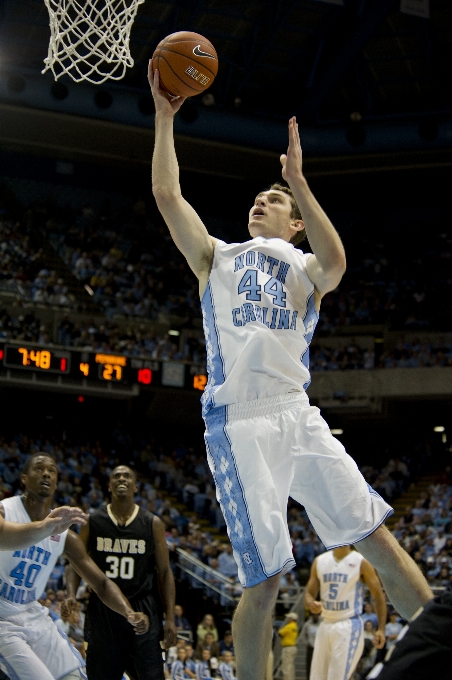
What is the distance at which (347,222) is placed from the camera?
1192 inches

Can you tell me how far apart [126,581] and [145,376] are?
1457 centimetres

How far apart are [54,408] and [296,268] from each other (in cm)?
2090

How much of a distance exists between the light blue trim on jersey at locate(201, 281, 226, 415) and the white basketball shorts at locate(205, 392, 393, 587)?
0.41 feet

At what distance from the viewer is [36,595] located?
570 cm

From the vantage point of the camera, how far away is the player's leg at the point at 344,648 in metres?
8.52

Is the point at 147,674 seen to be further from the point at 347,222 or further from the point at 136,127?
the point at 347,222

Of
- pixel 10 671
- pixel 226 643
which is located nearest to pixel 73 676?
pixel 10 671

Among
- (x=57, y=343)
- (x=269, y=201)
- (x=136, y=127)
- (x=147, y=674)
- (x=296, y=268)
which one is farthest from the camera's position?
(x=136, y=127)

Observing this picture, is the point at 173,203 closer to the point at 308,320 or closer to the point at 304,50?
the point at 308,320

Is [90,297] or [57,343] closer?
[57,343]

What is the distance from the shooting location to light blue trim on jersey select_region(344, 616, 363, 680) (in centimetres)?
854

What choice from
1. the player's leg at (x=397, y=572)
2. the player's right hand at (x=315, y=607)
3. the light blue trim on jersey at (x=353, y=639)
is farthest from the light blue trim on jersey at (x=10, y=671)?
the light blue trim on jersey at (x=353, y=639)

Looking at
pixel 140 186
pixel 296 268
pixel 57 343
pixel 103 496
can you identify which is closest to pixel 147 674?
pixel 296 268

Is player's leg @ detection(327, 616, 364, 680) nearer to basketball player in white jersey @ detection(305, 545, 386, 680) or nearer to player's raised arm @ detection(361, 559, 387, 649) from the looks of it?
basketball player in white jersey @ detection(305, 545, 386, 680)
